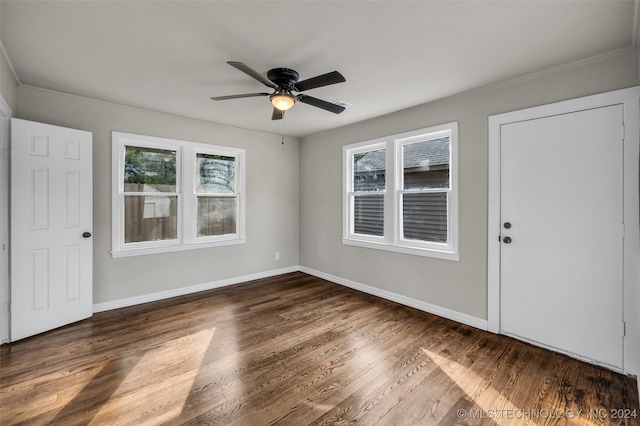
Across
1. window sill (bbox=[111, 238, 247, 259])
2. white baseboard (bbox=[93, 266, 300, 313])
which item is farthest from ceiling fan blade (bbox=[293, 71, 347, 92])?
white baseboard (bbox=[93, 266, 300, 313])

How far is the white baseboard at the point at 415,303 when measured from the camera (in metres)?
3.19

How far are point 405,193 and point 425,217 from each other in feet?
1.41

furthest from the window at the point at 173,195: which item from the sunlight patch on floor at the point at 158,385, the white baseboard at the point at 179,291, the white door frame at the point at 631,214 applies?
the white door frame at the point at 631,214

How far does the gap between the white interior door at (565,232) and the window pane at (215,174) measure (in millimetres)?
3841

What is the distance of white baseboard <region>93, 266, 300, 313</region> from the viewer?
3646mm

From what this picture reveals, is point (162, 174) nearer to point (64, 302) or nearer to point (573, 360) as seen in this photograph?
point (64, 302)

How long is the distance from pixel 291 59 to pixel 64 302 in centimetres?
353

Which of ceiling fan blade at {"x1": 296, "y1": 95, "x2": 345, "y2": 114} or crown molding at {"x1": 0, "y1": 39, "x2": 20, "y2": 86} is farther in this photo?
ceiling fan blade at {"x1": 296, "y1": 95, "x2": 345, "y2": 114}

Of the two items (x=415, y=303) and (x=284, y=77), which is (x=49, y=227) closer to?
(x=284, y=77)

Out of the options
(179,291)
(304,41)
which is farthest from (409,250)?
(179,291)

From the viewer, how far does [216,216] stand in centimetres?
466

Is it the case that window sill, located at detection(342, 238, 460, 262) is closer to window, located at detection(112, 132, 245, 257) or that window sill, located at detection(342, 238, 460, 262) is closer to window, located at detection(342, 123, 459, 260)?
window, located at detection(342, 123, 459, 260)

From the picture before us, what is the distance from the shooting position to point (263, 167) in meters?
5.09

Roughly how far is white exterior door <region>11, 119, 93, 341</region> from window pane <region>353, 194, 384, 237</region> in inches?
140
